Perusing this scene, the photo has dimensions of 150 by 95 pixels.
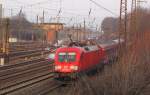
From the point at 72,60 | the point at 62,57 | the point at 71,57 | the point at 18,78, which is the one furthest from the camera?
the point at 18,78

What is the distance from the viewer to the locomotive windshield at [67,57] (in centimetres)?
2587

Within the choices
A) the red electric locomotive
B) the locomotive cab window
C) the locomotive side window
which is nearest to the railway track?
the red electric locomotive

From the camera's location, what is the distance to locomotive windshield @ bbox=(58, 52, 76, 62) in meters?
25.9

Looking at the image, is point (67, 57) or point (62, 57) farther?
point (62, 57)

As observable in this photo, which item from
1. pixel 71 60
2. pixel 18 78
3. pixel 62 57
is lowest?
pixel 18 78

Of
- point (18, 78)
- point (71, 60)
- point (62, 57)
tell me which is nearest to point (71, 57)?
point (71, 60)

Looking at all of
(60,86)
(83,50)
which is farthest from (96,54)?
(60,86)

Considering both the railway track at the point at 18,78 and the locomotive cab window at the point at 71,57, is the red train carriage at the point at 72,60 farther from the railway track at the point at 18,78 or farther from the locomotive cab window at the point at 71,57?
the railway track at the point at 18,78

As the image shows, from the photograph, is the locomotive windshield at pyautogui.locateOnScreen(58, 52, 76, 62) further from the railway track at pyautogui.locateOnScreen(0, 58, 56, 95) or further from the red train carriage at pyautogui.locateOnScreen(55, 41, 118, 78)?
the railway track at pyautogui.locateOnScreen(0, 58, 56, 95)

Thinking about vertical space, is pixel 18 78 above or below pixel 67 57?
below

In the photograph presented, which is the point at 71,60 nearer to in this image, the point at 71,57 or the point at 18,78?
the point at 71,57

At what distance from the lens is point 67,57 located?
2598 centimetres

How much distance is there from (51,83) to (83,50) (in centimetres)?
314

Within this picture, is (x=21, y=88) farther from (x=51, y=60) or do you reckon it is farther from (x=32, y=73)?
(x=51, y=60)
